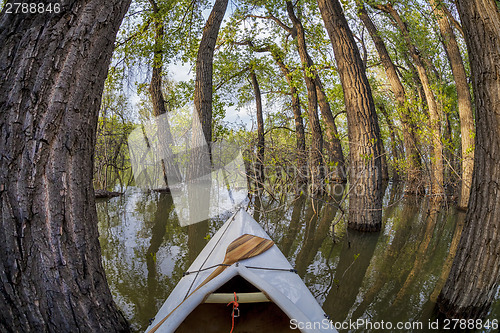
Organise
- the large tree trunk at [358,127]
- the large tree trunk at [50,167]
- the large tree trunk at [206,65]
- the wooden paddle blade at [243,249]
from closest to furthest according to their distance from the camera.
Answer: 1. the large tree trunk at [50,167]
2. the wooden paddle blade at [243,249]
3. the large tree trunk at [358,127]
4. the large tree trunk at [206,65]

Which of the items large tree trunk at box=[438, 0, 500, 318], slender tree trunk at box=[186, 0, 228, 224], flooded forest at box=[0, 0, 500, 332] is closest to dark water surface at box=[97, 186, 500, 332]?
flooded forest at box=[0, 0, 500, 332]

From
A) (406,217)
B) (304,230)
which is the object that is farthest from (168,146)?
(406,217)

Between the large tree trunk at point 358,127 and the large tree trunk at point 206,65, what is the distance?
2.21 meters

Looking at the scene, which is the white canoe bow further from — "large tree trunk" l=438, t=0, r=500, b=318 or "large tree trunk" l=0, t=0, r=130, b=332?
"large tree trunk" l=438, t=0, r=500, b=318

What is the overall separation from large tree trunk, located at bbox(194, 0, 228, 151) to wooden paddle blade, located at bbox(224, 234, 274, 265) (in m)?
4.18

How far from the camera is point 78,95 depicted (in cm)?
227

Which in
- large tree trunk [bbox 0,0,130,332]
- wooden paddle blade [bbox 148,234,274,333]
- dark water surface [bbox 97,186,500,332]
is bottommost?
dark water surface [bbox 97,186,500,332]

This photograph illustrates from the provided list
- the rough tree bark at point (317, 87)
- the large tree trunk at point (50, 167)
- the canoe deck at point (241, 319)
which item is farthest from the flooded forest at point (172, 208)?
the rough tree bark at point (317, 87)

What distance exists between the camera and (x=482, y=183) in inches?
117

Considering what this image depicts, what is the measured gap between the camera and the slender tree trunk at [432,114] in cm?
830

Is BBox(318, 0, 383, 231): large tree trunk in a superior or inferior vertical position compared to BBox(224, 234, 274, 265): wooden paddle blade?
superior

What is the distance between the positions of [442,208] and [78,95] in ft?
32.2

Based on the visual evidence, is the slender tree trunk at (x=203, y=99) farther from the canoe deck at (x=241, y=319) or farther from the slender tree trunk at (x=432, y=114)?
the slender tree trunk at (x=432, y=114)

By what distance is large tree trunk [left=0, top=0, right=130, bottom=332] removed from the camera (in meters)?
2.03
